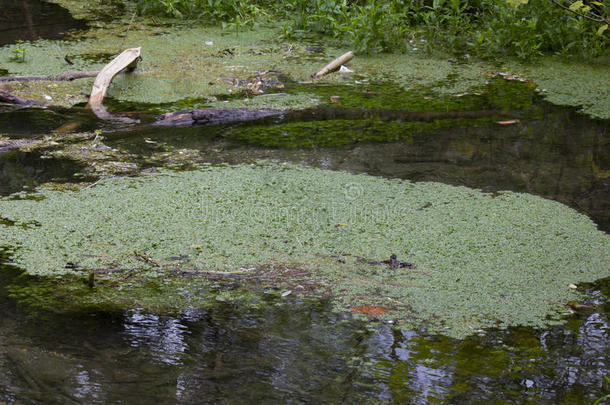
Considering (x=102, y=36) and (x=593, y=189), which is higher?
(x=102, y=36)

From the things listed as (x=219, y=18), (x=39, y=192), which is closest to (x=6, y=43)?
(x=219, y=18)

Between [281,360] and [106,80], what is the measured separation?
308 cm

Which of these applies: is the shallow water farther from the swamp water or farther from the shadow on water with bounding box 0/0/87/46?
the shadow on water with bounding box 0/0/87/46

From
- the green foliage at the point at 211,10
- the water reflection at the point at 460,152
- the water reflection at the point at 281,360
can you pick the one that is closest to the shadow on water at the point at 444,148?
the water reflection at the point at 460,152

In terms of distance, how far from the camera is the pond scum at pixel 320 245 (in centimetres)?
221

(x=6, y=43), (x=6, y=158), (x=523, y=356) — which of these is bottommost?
(x=523, y=356)

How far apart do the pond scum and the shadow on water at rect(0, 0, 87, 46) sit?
365 cm

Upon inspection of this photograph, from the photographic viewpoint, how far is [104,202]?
284cm

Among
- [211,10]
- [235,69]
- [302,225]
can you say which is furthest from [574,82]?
[211,10]

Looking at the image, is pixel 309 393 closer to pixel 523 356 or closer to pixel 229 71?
pixel 523 356

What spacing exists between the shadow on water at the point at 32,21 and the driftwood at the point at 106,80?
1702mm

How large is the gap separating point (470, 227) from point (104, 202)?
1.56 m

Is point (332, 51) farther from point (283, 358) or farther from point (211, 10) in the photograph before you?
point (283, 358)

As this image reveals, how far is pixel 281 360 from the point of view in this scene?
1.88 meters
